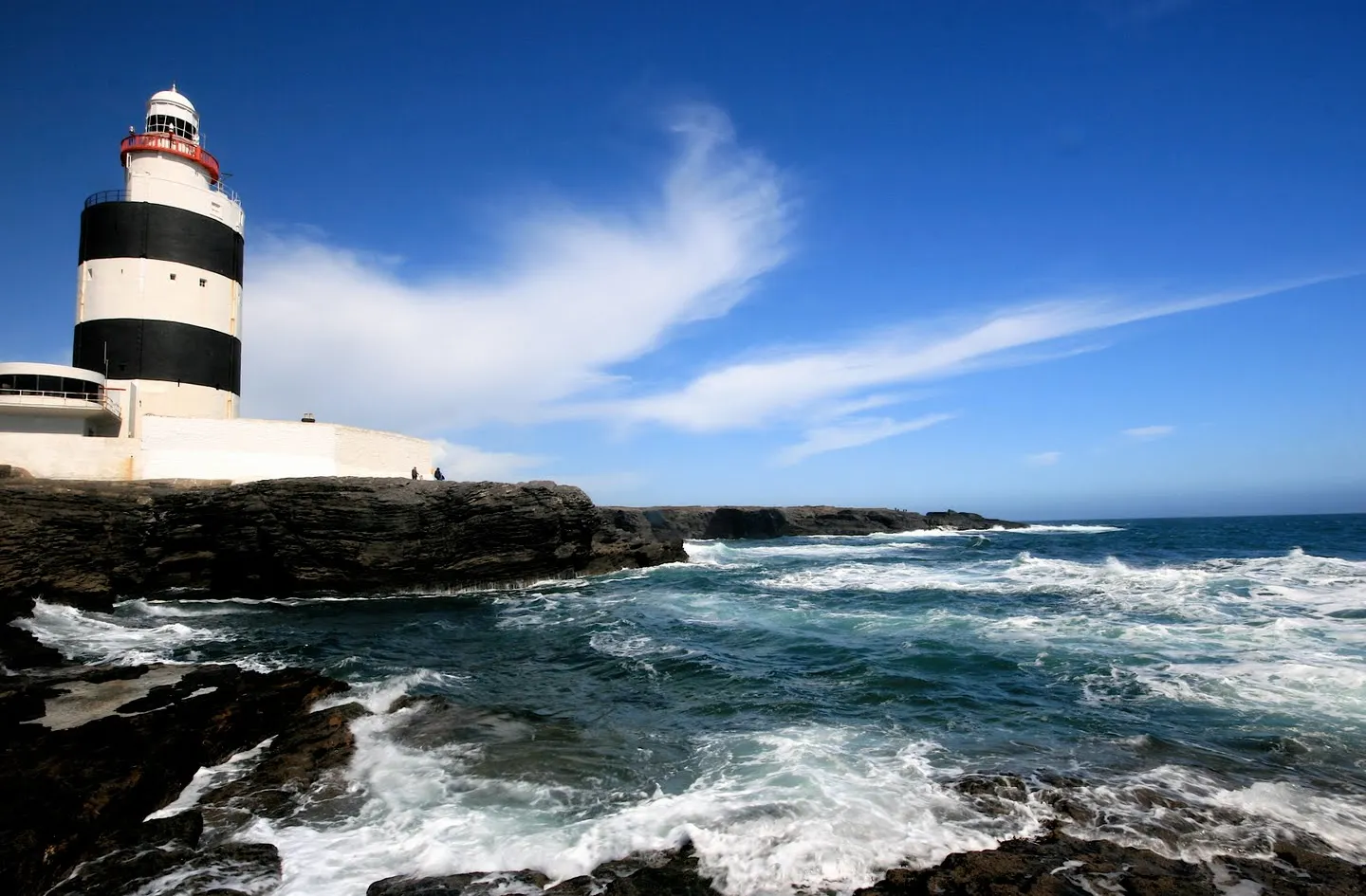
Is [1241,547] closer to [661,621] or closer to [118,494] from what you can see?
[661,621]

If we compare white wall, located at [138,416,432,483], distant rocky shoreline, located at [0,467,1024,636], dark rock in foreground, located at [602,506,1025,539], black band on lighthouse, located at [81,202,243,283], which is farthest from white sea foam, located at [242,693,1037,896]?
dark rock in foreground, located at [602,506,1025,539]

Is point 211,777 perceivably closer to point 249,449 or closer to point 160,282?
point 249,449

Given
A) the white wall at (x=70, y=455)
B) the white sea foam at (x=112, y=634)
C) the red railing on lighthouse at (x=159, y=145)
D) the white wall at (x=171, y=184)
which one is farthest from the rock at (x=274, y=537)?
the red railing on lighthouse at (x=159, y=145)

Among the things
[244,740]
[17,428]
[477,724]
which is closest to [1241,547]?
[477,724]

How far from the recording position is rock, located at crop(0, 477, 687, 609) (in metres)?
16.1

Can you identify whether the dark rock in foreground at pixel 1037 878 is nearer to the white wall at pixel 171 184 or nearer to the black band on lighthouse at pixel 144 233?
the black band on lighthouse at pixel 144 233

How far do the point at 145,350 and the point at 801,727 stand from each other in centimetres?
2248

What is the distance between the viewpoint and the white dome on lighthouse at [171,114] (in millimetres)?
21938

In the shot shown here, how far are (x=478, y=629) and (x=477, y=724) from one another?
7.22 m

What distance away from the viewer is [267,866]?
5340 millimetres

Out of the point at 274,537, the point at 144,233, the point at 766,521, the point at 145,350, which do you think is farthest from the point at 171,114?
the point at 766,521

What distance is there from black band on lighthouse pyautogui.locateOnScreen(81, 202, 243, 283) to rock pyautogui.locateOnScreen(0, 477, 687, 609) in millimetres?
7589

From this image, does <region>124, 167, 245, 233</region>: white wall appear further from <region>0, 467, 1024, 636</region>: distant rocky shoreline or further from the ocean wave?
the ocean wave

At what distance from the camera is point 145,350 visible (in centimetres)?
2078
